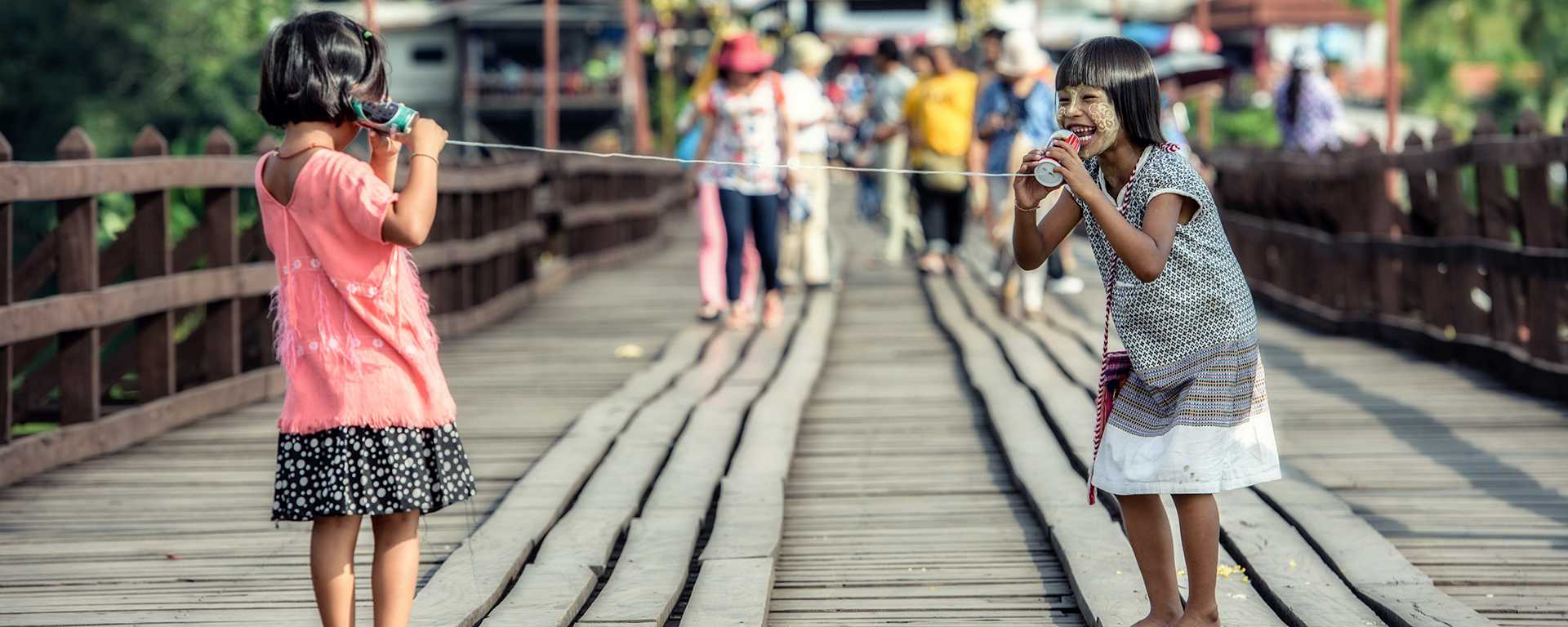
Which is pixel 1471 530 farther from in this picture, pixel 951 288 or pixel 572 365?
pixel 951 288

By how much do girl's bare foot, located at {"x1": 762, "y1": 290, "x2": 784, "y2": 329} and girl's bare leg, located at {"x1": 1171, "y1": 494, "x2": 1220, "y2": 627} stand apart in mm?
6926

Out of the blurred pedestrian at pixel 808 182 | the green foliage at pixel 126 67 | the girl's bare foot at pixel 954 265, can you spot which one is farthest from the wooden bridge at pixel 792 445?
the green foliage at pixel 126 67

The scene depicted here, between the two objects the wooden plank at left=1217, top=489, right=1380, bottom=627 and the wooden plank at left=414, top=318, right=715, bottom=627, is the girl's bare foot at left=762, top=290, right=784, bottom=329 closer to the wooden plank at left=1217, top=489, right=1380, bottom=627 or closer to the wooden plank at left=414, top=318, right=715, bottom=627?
the wooden plank at left=414, top=318, right=715, bottom=627

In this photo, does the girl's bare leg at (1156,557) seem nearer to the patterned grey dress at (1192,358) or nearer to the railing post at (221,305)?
the patterned grey dress at (1192,358)

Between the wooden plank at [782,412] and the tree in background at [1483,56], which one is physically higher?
the tree in background at [1483,56]

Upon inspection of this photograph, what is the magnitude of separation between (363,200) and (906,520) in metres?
2.31

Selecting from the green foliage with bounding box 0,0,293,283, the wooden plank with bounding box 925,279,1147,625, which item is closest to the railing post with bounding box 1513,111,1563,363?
the wooden plank with bounding box 925,279,1147,625

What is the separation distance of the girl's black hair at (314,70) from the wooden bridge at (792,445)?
1085 mm

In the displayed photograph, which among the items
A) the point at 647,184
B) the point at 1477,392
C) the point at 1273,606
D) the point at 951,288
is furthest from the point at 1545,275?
the point at 647,184

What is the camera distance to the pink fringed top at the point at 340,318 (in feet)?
11.7

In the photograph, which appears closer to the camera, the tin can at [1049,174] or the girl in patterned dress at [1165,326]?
the tin can at [1049,174]

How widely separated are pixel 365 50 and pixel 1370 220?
A: 24.6 feet

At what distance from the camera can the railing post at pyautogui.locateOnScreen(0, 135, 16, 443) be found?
231 inches

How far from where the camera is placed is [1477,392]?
311 inches
